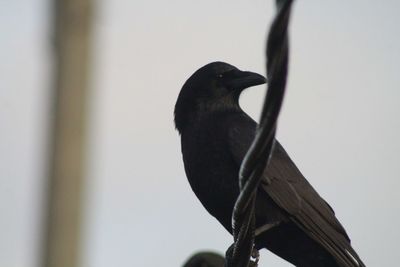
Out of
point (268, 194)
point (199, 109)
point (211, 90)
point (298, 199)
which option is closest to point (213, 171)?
point (268, 194)

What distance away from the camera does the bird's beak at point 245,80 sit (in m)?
5.32

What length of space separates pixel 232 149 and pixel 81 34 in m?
1.26

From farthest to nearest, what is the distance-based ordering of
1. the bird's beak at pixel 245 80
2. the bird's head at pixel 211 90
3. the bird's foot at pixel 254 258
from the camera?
the bird's head at pixel 211 90
the bird's beak at pixel 245 80
the bird's foot at pixel 254 258

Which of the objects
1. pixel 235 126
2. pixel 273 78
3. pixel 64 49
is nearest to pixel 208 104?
pixel 235 126

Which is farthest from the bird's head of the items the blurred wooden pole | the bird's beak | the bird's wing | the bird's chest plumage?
the blurred wooden pole

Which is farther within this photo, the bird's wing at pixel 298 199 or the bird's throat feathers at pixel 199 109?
the bird's throat feathers at pixel 199 109

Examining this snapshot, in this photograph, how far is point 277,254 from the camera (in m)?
4.91

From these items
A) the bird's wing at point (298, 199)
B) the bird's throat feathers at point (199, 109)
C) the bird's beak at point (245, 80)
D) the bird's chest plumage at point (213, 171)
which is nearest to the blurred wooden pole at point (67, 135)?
the bird's chest plumage at point (213, 171)

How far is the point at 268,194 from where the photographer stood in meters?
4.86

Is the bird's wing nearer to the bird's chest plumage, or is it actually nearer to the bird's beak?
the bird's chest plumage

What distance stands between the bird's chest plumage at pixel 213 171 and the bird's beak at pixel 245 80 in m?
0.46

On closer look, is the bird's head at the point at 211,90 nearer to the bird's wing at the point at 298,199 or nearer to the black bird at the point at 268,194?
the black bird at the point at 268,194

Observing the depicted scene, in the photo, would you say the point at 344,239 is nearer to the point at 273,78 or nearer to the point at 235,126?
the point at 235,126

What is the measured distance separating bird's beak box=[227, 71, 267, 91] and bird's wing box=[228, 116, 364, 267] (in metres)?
0.28
